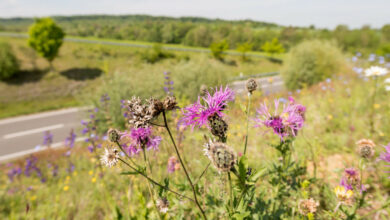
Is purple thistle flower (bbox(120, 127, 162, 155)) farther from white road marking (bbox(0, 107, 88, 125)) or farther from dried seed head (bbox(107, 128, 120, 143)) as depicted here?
white road marking (bbox(0, 107, 88, 125))

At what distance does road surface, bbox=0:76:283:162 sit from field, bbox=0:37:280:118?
1.50 m

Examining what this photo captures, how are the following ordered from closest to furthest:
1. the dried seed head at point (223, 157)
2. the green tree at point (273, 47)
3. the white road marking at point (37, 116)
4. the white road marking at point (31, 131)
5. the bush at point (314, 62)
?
the dried seed head at point (223, 157)
the white road marking at point (31, 131)
the bush at point (314, 62)
the white road marking at point (37, 116)
the green tree at point (273, 47)

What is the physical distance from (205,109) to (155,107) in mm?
300

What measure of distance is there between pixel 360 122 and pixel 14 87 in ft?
102

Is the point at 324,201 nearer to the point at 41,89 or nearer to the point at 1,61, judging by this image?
the point at 41,89

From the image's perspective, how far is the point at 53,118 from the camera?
1594cm

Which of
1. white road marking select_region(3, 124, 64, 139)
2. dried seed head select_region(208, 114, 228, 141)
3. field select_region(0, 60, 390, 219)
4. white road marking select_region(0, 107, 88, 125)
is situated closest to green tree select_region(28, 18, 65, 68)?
white road marking select_region(0, 107, 88, 125)

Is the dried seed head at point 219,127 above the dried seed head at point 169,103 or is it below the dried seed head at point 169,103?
below

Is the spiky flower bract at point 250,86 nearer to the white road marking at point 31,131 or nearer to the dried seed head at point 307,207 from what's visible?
the dried seed head at point 307,207

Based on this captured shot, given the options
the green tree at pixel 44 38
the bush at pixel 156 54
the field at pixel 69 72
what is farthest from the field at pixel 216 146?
the bush at pixel 156 54

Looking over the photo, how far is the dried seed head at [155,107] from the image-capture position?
39.3 inches

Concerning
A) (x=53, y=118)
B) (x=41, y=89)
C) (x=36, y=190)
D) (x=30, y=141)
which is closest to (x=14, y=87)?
(x=41, y=89)

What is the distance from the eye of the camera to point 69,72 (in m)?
27.6

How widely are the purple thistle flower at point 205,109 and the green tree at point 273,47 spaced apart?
30.8 meters
